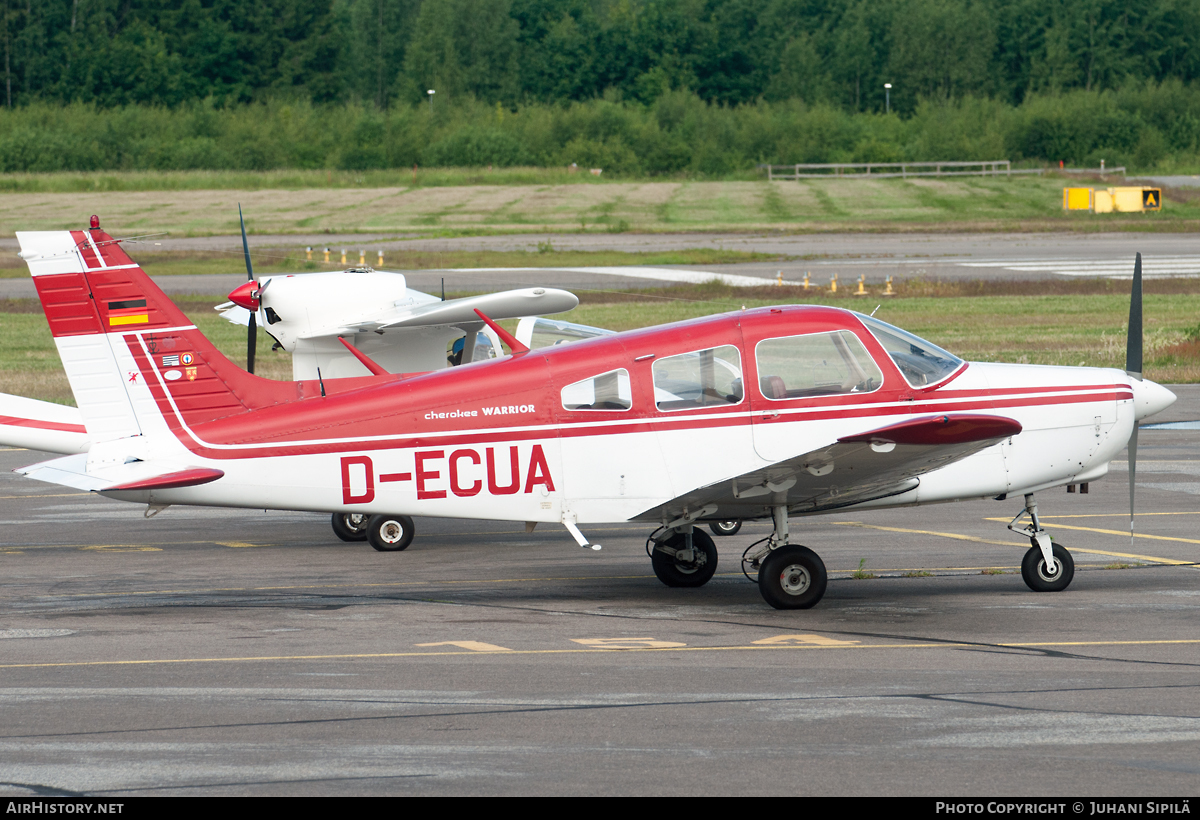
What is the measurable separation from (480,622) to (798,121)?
294 feet

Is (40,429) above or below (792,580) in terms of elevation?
above

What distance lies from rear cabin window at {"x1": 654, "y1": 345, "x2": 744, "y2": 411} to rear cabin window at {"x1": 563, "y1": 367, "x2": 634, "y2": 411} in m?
0.27

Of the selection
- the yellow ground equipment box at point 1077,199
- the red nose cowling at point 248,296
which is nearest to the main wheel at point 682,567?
the red nose cowling at point 248,296

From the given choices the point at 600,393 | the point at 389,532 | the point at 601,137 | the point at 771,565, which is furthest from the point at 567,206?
the point at 771,565

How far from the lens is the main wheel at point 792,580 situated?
1077 cm

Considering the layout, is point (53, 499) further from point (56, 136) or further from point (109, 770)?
point (56, 136)

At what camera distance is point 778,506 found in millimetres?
11008

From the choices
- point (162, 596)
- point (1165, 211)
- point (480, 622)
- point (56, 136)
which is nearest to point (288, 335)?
point (162, 596)

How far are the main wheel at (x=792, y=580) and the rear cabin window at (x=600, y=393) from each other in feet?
5.75

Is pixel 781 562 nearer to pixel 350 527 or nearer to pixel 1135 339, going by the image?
pixel 1135 339

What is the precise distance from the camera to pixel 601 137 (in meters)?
94.4

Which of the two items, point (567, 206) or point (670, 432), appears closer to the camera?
point (670, 432)

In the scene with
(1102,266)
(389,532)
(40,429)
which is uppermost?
(40,429)

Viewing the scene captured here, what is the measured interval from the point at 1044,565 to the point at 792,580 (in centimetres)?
224
